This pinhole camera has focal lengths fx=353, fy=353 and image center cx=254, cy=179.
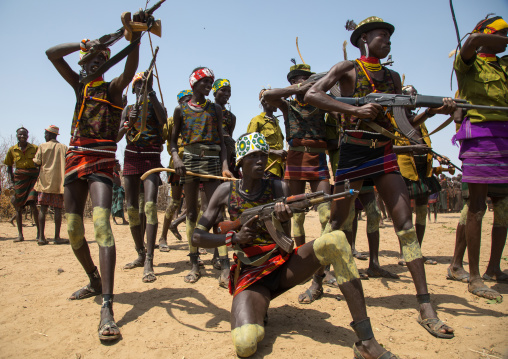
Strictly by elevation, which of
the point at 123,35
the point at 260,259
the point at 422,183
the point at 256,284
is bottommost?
the point at 256,284

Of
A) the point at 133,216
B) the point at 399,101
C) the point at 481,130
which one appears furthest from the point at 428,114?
the point at 133,216

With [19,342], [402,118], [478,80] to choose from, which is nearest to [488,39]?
[478,80]

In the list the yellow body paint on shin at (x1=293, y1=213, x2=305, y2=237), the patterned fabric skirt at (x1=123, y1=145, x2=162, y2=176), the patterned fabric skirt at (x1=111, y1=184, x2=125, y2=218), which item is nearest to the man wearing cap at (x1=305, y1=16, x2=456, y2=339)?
the yellow body paint on shin at (x1=293, y1=213, x2=305, y2=237)

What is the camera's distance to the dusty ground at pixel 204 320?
2727 mm

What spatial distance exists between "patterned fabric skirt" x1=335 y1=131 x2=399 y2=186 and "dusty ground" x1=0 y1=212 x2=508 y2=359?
134 centimetres

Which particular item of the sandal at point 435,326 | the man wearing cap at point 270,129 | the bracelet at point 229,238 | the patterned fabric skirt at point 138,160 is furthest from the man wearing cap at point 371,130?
the patterned fabric skirt at point 138,160

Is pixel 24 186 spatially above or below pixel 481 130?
below

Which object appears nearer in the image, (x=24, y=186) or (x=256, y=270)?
(x=256, y=270)

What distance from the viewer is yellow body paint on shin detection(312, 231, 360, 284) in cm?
251

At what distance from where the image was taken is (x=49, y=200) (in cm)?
834

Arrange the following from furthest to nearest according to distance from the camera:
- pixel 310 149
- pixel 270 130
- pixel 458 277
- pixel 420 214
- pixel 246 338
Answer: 1. pixel 270 130
2. pixel 420 214
3. pixel 310 149
4. pixel 458 277
5. pixel 246 338

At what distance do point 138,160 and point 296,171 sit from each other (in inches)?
91.7

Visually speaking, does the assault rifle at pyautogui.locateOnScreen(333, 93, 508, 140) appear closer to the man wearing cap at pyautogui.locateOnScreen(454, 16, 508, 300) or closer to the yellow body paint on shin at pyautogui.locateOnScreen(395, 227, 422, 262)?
the man wearing cap at pyautogui.locateOnScreen(454, 16, 508, 300)

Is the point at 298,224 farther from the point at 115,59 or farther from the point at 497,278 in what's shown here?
the point at 115,59
